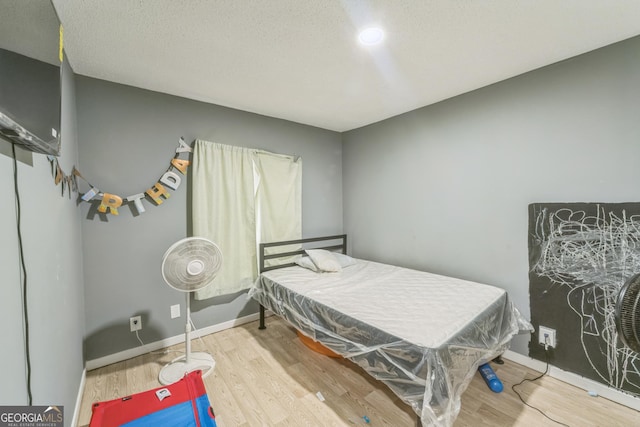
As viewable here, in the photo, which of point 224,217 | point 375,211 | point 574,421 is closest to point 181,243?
point 224,217

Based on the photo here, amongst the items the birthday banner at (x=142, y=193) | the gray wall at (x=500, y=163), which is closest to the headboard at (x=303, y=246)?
the gray wall at (x=500, y=163)

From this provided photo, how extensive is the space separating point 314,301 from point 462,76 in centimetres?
218

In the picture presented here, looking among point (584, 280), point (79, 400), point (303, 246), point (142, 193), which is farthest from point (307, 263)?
point (584, 280)

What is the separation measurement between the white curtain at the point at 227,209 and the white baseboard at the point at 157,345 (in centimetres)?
38

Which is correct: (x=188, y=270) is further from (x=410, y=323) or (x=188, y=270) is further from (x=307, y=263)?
(x=410, y=323)

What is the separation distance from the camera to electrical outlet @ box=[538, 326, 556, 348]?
2012 mm

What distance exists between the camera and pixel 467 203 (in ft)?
8.22

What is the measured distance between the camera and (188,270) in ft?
6.53

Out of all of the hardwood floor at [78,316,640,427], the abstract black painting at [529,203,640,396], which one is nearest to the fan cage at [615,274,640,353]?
the hardwood floor at [78,316,640,427]

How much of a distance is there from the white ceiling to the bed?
69.2 inches

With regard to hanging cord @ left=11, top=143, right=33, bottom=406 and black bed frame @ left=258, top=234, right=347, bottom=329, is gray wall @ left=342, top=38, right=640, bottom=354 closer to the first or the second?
black bed frame @ left=258, top=234, right=347, bottom=329

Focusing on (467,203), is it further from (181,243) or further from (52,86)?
(52,86)

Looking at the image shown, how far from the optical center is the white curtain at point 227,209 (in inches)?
101

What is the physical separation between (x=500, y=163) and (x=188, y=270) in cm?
273
